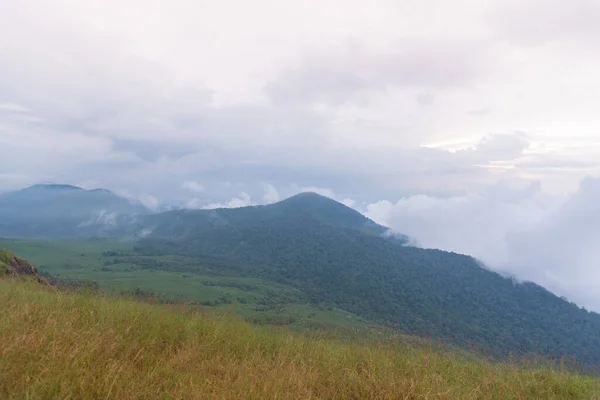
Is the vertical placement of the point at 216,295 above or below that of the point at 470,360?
below

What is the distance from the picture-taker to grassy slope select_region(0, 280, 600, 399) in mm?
3879

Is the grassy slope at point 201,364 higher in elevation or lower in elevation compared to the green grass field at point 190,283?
higher

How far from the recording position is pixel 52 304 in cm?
608

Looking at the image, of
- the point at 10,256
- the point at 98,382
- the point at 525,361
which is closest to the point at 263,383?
the point at 98,382

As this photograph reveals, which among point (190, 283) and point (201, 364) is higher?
point (201, 364)

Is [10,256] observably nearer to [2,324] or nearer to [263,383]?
[2,324]

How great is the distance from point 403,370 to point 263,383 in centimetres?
233

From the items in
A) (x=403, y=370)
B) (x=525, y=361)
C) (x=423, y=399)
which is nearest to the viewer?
(x=423, y=399)

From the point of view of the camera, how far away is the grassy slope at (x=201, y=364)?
3.88m

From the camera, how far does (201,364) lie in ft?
16.3

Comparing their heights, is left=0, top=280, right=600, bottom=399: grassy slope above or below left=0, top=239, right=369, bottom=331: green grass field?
above

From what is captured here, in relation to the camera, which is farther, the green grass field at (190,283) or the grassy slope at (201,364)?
the green grass field at (190,283)

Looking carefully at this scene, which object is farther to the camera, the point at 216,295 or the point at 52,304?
the point at 216,295

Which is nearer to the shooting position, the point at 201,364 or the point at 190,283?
the point at 201,364
